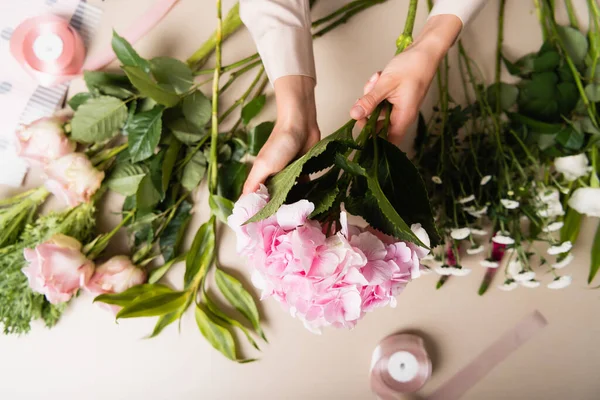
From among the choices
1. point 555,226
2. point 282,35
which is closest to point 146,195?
point 282,35

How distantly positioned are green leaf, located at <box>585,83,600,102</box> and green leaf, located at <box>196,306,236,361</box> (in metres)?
0.71

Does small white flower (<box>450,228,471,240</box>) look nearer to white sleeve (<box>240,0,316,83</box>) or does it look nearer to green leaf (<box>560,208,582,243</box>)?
green leaf (<box>560,208,582,243</box>)

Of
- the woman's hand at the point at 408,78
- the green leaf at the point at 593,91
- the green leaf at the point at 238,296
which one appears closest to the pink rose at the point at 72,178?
the green leaf at the point at 238,296

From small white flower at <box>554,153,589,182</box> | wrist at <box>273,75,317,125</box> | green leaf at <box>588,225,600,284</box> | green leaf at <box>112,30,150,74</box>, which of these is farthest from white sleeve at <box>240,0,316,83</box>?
green leaf at <box>588,225,600,284</box>

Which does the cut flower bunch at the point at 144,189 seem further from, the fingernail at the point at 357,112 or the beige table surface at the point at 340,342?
the fingernail at the point at 357,112

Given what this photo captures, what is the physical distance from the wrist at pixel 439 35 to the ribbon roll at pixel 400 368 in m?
0.48

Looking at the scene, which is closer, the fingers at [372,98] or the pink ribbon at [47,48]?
the fingers at [372,98]

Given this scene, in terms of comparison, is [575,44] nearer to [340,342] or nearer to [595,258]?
[595,258]

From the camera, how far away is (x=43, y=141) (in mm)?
711

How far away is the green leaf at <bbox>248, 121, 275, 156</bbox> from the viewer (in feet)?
2.36

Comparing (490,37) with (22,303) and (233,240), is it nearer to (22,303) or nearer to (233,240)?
(233,240)

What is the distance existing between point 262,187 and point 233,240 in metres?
0.37

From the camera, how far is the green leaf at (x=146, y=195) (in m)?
0.70

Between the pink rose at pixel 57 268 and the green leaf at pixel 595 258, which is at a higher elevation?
the pink rose at pixel 57 268
